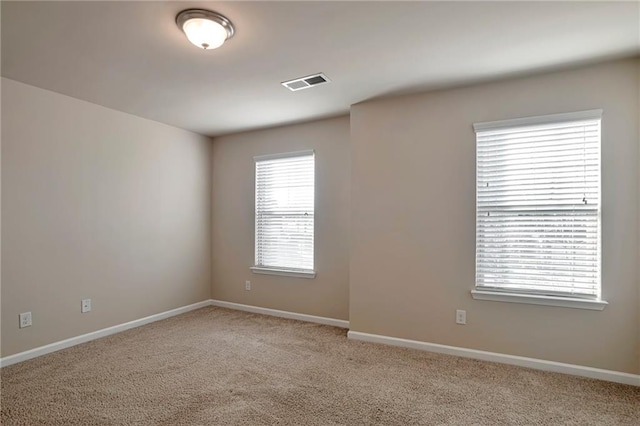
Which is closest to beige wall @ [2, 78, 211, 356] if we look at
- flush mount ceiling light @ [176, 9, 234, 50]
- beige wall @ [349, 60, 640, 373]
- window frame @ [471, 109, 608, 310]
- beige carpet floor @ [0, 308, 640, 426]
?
beige carpet floor @ [0, 308, 640, 426]

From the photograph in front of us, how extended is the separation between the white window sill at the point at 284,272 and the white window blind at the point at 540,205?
194 centimetres

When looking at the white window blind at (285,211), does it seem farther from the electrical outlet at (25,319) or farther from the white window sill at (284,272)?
the electrical outlet at (25,319)

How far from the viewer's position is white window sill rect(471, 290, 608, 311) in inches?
103

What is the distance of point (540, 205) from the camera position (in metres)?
2.80

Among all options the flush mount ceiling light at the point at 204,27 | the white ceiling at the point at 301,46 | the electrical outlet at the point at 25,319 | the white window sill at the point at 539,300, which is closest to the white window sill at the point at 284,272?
the white window sill at the point at 539,300

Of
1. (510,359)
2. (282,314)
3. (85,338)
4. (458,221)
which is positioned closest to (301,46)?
(458,221)

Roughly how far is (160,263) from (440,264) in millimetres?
3340

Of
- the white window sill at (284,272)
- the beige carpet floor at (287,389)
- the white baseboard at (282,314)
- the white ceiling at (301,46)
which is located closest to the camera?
the white ceiling at (301,46)

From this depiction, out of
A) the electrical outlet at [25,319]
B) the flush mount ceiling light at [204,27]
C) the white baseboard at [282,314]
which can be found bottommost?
the white baseboard at [282,314]

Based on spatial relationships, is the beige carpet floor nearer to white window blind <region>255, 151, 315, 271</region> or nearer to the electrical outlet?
the electrical outlet

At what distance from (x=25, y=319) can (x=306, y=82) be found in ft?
10.7

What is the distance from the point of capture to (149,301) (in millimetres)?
4121

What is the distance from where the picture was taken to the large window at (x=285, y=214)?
4.26 m

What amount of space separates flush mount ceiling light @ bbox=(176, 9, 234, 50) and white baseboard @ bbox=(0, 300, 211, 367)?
306cm
